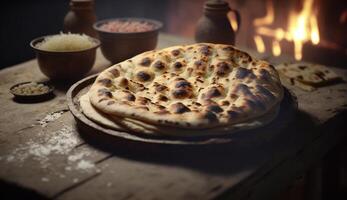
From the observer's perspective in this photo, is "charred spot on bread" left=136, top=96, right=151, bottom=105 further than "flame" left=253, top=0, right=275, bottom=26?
No

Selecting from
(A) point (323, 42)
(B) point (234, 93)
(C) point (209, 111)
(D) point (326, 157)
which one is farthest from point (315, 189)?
(A) point (323, 42)

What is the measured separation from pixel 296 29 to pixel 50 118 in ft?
8.79

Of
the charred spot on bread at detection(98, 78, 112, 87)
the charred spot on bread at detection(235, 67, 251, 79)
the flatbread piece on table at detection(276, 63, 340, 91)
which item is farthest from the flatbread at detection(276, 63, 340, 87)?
the charred spot on bread at detection(98, 78, 112, 87)

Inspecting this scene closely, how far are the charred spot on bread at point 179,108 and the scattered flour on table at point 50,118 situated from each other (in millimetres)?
589

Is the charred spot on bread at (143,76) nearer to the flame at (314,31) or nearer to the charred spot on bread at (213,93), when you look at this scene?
the charred spot on bread at (213,93)

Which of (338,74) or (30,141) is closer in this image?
(30,141)

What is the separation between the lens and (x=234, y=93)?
1815 millimetres

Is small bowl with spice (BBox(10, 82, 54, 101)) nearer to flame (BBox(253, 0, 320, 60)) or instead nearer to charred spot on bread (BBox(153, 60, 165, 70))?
charred spot on bread (BBox(153, 60, 165, 70))

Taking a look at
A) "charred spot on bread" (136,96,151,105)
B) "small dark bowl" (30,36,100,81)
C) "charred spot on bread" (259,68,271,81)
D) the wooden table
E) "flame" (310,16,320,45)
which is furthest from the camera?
"flame" (310,16,320,45)

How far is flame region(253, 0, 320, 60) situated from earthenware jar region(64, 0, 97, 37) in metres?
1.87

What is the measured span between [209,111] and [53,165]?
1.88 feet

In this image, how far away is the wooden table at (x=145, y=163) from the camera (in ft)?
4.78

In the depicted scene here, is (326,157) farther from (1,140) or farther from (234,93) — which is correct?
(1,140)

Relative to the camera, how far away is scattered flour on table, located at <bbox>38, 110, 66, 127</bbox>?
197cm
